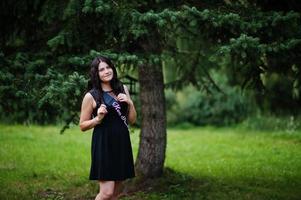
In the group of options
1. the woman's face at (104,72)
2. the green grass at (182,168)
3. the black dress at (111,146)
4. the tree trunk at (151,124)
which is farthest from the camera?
the tree trunk at (151,124)

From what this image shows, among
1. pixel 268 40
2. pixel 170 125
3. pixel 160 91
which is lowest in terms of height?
pixel 170 125

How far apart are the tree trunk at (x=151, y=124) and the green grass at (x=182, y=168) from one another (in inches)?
12.8

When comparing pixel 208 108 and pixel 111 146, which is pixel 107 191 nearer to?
pixel 111 146

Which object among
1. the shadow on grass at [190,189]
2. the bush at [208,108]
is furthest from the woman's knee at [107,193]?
the bush at [208,108]

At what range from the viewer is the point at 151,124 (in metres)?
8.78

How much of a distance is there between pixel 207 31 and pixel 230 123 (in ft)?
50.1

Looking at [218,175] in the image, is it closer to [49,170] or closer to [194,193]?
[194,193]

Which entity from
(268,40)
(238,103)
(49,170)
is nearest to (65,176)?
(49,170)

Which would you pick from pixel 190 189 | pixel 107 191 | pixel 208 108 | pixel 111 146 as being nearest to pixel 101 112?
pixel 111 146

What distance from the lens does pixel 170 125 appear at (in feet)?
77.2

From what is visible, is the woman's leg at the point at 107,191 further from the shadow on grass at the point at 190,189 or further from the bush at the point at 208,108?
the bush at the point at 208,108

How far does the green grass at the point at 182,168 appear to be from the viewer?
8.46 meters

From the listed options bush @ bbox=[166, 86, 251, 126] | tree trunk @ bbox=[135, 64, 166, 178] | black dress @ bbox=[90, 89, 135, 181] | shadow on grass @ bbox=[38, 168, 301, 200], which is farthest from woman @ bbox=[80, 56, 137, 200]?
bush @ bbox=[166, 86, 251, 126]

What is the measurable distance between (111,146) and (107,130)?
187 millimetres
